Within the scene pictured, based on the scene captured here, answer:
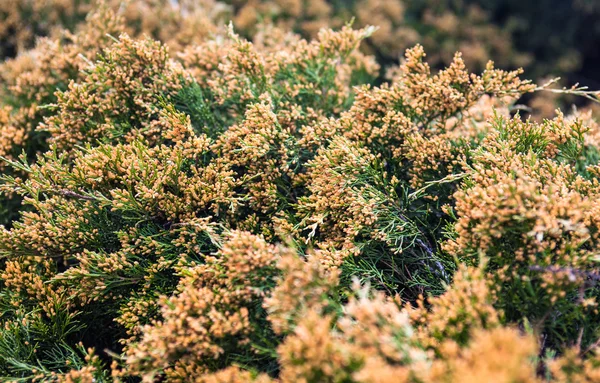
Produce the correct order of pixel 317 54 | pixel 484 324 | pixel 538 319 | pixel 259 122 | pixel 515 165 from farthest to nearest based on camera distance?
pixel 317 54
pixel 259 122
pixel 515 165
pixel 538 319
pixel 484 324

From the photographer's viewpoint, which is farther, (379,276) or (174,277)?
(174,277)

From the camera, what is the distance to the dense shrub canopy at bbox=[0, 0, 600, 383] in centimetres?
329

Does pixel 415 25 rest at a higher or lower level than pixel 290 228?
higher

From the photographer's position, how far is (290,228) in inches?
184

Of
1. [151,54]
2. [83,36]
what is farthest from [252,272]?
[83,36]

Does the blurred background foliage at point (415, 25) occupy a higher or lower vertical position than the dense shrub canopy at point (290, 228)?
higher

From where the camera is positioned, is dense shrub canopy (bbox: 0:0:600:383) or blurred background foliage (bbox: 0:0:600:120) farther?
blurred background foliage (bbox: 0:0:600:120)

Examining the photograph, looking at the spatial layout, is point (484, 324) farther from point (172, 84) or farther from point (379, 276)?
point (172, 84)

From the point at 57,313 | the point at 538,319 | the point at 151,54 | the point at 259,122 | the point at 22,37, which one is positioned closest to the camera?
the point at 538,319

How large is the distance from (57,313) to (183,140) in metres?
2.24

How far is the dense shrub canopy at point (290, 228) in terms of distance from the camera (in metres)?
3.29

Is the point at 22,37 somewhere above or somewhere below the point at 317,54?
below

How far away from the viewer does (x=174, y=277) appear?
486 cm

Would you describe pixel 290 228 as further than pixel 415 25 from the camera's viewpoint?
No
